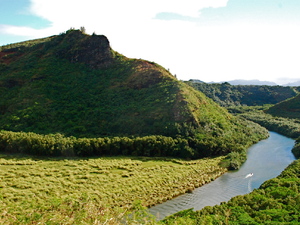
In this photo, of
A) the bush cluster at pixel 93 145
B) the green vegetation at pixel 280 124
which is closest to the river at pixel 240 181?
the bush cluster at pixel 93 145

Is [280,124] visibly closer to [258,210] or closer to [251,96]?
[258,210]

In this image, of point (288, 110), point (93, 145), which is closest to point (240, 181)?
point (93, 145)

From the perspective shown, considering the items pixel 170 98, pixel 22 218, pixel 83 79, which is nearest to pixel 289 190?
pixel 22 218

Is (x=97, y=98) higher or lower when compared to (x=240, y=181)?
higher

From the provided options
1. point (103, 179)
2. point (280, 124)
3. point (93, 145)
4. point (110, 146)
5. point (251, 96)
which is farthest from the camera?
point (251, 96)

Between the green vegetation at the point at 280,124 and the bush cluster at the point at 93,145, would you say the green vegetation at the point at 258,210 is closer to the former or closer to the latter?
the bush cluster at the point at 93,145

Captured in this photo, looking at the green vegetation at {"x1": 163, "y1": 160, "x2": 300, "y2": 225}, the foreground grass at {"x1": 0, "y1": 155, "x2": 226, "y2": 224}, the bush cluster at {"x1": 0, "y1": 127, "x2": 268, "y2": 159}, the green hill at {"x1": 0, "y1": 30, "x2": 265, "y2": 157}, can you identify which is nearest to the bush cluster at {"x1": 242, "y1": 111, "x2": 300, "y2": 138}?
the green hill at {"x1": 0, "y1": 30, "x2": 265, "y2": 157}

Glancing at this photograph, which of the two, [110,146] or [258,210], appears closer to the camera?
[258,210]
